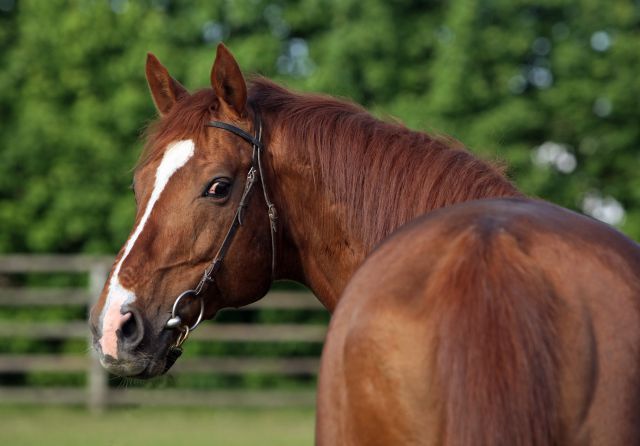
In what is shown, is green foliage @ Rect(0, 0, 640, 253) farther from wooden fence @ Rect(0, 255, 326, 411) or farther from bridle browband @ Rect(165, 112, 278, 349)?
bridle browband @ Rect(165, 112, 278, 349)

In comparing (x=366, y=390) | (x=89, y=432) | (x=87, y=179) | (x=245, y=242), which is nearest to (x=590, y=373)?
(x=366, y=390)

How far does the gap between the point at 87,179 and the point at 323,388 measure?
455 inches

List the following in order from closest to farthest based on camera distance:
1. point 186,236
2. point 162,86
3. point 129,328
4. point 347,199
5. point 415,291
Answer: point 415,291 < point 129,328 < point 186,236 < point 347,199 < point 162,86

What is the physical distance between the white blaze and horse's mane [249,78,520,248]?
0.40 meters

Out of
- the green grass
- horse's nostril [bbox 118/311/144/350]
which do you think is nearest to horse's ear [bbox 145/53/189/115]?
horse's nostril [bbox 118/311/144/350]

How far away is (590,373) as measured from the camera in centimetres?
198

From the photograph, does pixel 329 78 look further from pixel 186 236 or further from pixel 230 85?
pixel 186 236

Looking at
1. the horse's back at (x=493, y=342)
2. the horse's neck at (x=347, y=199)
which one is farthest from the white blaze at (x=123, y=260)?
the horse's back at (x=493, y=342)

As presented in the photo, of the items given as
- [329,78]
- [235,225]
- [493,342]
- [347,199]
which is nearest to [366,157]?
→ [347,199]

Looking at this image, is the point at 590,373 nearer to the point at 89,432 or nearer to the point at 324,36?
the point at 89,432

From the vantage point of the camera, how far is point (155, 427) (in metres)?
9.98

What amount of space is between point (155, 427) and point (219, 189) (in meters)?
7.38

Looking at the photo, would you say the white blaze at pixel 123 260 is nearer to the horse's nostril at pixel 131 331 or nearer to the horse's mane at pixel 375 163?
the horse's nostril at pixel 131 331

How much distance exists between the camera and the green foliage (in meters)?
13.1
